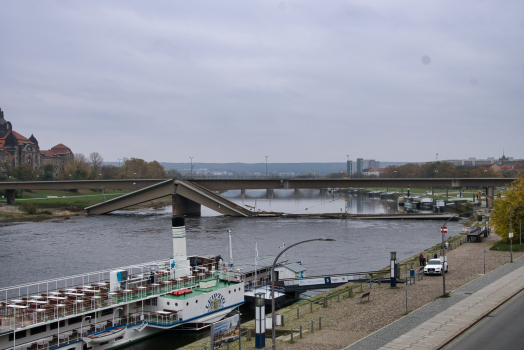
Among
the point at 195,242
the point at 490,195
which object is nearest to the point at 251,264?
the point at 195,242

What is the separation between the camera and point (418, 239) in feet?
206

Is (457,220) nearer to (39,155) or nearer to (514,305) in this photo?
(514,305)

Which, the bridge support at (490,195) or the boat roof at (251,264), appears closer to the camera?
the boat roof at (251,264)

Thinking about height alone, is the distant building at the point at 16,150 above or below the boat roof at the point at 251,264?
above

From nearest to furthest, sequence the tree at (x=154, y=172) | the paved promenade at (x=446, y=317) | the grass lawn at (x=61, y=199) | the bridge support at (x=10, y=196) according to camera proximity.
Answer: the paved promenade at (x=446, y=317) < the bridge support at (x=10, y=196) < the grass lawn at (x=61, y=199) < the tree at (x=154, y=172)

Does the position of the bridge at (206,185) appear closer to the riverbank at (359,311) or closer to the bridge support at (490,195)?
the bridge support at (490,195)

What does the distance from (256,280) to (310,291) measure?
5277mm

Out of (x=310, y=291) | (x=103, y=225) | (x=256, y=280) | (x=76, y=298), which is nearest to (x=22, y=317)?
(x=76, y=298)

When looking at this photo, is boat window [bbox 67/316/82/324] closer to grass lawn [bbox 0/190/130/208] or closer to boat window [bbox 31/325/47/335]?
boat window [bbox 31/325/47/335]

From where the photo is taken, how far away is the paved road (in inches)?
733

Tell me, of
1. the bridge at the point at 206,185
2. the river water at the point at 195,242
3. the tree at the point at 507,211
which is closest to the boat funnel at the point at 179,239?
the river water at the point at 195,242

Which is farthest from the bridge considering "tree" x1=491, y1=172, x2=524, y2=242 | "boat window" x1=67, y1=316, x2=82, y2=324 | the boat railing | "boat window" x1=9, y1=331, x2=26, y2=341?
"boat window" x1=9, y1=331, x2=26, y2=341

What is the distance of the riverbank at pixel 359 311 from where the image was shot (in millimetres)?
22406

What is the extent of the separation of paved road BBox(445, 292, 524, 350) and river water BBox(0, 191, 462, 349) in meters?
15.2
